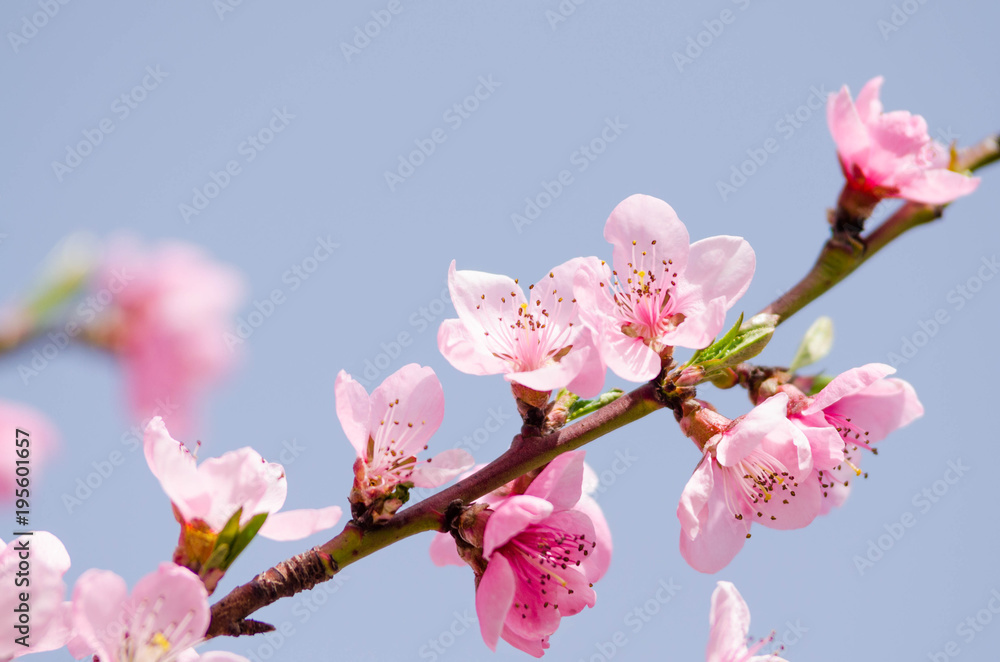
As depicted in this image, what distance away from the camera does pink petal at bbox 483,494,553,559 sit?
154 cm

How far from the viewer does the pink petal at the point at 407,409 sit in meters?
1.82

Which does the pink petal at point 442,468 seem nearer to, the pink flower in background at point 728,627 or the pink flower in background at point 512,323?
the pink flower in background at point 512,323

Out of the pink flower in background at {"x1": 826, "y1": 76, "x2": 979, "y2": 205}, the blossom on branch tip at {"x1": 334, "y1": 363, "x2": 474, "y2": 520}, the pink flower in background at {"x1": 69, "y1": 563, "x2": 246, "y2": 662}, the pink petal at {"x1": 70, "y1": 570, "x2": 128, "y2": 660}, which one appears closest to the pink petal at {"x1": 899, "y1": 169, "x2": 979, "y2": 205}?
the pink flower in background at {"x1": 826, "y1": 76, "x2": 979, "y2": 205}

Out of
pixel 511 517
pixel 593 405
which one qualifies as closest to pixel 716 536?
pixel 593 405

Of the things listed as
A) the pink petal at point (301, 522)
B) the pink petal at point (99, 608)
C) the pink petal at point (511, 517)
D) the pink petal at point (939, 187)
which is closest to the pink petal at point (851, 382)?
the pink petal at point (939, 187)

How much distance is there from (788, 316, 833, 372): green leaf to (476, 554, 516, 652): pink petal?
110 centimetres

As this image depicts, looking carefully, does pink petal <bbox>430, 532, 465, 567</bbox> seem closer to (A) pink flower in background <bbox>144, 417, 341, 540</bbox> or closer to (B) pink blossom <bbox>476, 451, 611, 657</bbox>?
(B) pink blossom <bbox>476, 451, 611, 657</bbox>

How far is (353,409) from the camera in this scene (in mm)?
1770

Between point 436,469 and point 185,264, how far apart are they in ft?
6.16

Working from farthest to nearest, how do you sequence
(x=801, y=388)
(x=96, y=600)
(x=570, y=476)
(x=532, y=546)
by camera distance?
(x=801, y=388) < (x=532, y=546) < (x=570, y=476) < (x=96, y=600)

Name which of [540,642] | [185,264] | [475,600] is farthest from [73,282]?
[540,642]

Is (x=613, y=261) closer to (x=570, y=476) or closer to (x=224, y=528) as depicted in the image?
(x=570, y=476)

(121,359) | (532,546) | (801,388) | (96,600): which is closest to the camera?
(96,600)

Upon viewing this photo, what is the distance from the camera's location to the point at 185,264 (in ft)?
10.0
